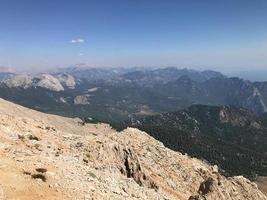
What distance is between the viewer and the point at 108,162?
75.5 meters

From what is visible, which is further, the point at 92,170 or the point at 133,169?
the point at 133,169

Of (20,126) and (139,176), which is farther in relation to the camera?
(139,176)

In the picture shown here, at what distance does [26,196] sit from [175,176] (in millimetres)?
63455

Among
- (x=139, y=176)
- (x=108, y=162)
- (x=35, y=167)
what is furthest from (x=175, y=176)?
(x=35, y=167)

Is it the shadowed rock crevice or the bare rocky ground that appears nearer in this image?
the bare rocky ground

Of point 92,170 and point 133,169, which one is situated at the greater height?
point 92,170

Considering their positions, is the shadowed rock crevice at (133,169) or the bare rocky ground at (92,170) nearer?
the bare rocky ground at (92,170)

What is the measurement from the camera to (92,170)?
53.0 metres

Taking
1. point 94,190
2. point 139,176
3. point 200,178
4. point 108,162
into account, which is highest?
point 94,190

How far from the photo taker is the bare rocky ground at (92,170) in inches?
1678

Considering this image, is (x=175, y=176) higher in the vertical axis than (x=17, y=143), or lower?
lower

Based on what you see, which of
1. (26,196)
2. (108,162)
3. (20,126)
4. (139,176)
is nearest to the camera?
(26,196)

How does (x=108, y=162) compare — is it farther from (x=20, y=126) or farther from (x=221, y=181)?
(x=221, y=181)

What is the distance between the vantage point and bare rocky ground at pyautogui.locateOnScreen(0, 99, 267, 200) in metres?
42.6
